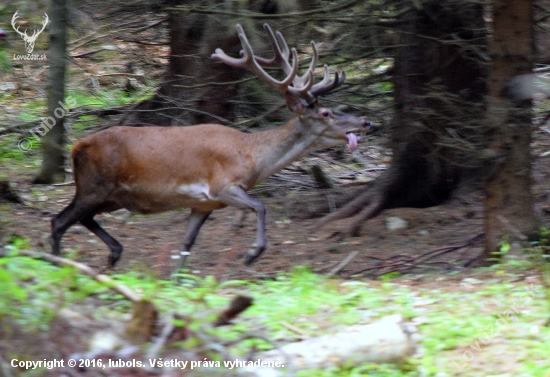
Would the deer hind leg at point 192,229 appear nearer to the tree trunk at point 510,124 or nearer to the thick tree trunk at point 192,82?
the thick tree trunk at point 192,82

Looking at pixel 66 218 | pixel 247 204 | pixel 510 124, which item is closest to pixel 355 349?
pixel 510 124

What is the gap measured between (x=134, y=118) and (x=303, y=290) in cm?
660

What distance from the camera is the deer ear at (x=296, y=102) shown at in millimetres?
9703

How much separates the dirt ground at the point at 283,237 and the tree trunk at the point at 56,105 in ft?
1.98

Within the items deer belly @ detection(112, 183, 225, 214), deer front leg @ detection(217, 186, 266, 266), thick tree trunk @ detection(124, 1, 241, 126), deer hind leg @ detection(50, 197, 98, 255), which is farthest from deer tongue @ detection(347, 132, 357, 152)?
deer hind leg @ detection(50, 197, 98, 255)

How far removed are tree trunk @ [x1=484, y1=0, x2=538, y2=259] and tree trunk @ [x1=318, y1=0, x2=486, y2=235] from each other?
0.90 m

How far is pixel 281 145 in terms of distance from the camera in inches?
381

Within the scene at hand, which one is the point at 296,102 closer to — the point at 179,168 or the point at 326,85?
the point at 326,85

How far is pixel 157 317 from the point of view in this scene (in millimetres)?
4855

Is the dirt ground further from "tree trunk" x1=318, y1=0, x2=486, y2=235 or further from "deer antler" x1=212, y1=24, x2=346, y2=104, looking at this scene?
"deer antler" x1=212, y1=24, x2=346, y2=104

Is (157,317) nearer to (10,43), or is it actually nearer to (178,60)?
(178,60)

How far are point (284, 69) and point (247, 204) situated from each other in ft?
5.68

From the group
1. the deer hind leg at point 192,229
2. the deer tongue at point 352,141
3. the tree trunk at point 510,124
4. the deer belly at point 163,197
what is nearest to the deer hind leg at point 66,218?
the deer belly at point 163,197

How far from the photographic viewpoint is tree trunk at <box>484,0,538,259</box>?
25.3ft
